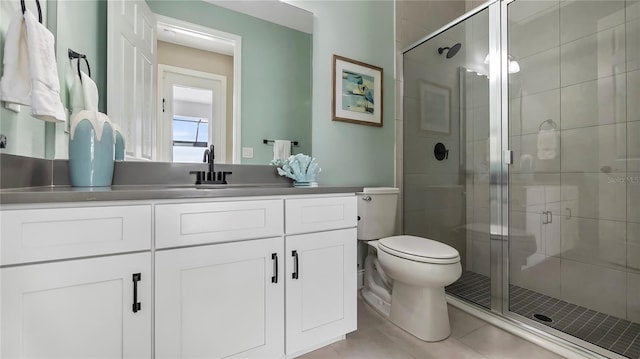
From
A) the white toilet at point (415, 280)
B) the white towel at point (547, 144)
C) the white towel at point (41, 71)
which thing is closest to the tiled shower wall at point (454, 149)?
the white towel at point (547, 144)

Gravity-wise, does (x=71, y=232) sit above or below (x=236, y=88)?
below

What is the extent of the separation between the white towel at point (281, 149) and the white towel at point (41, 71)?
1.00 metres

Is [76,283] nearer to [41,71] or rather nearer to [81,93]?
[41,71]

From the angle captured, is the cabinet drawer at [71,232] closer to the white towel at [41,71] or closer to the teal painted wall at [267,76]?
the white towel at [41,71]

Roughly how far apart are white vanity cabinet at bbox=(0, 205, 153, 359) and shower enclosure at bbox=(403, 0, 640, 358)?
73.1 inches

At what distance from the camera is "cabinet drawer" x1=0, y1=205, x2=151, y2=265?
73cm

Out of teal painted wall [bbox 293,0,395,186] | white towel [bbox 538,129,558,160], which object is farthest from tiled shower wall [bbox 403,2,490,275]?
white towel [bbox 538,129,558,160]

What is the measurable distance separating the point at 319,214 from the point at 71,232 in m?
0.86

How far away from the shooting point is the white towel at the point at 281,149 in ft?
5.71

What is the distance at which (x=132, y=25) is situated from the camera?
138 cm

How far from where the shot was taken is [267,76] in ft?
5.69

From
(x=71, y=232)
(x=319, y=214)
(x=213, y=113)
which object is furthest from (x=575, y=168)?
(x=71, y=232)

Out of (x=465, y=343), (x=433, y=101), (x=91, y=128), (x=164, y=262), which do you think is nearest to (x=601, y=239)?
(x=465, y=343)

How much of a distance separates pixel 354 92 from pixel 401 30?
788 millimetres
